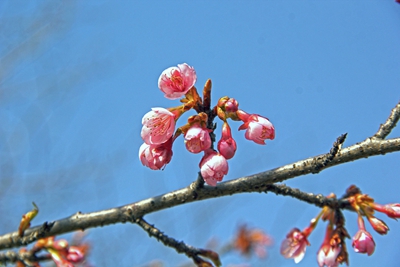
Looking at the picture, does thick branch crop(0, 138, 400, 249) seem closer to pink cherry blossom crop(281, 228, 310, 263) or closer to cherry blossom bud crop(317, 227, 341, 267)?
cherry blossom bud crop(317, 227, 341, 267)

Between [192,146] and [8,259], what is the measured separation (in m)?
1.79

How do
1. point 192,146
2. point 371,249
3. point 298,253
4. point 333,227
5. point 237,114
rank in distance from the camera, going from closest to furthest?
1. point 192,146
2. point 237,114
3. point 371,249
4. point 333,227
5. point 298,253

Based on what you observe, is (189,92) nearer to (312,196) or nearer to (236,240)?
(312,196)

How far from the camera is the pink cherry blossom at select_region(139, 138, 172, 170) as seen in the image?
205 centimetres

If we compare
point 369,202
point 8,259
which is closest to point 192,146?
point 369,202

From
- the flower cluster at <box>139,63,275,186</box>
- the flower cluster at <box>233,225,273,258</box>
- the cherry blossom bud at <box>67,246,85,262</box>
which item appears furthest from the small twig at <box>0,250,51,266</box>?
the flower cluster at <box>233,225,273,258</box>

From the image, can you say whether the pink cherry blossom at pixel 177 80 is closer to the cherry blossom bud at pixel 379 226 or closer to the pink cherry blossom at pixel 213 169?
the pink cherry blossom at pixel 213 169

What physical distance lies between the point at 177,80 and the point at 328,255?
5.00 feet

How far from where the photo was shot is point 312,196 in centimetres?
253

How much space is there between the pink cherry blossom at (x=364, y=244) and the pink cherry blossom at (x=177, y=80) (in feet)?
4.65

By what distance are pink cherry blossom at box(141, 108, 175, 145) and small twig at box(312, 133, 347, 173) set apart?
2.21ft

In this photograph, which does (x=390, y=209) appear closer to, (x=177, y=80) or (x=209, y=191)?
(x=209, y=191)

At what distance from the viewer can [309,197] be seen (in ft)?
8.18

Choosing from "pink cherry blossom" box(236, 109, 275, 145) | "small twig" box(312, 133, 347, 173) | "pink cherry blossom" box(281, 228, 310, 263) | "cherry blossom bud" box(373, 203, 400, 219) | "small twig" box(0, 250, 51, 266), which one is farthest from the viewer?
"pink cherry blossom" box(281, 228, 310, 263)
